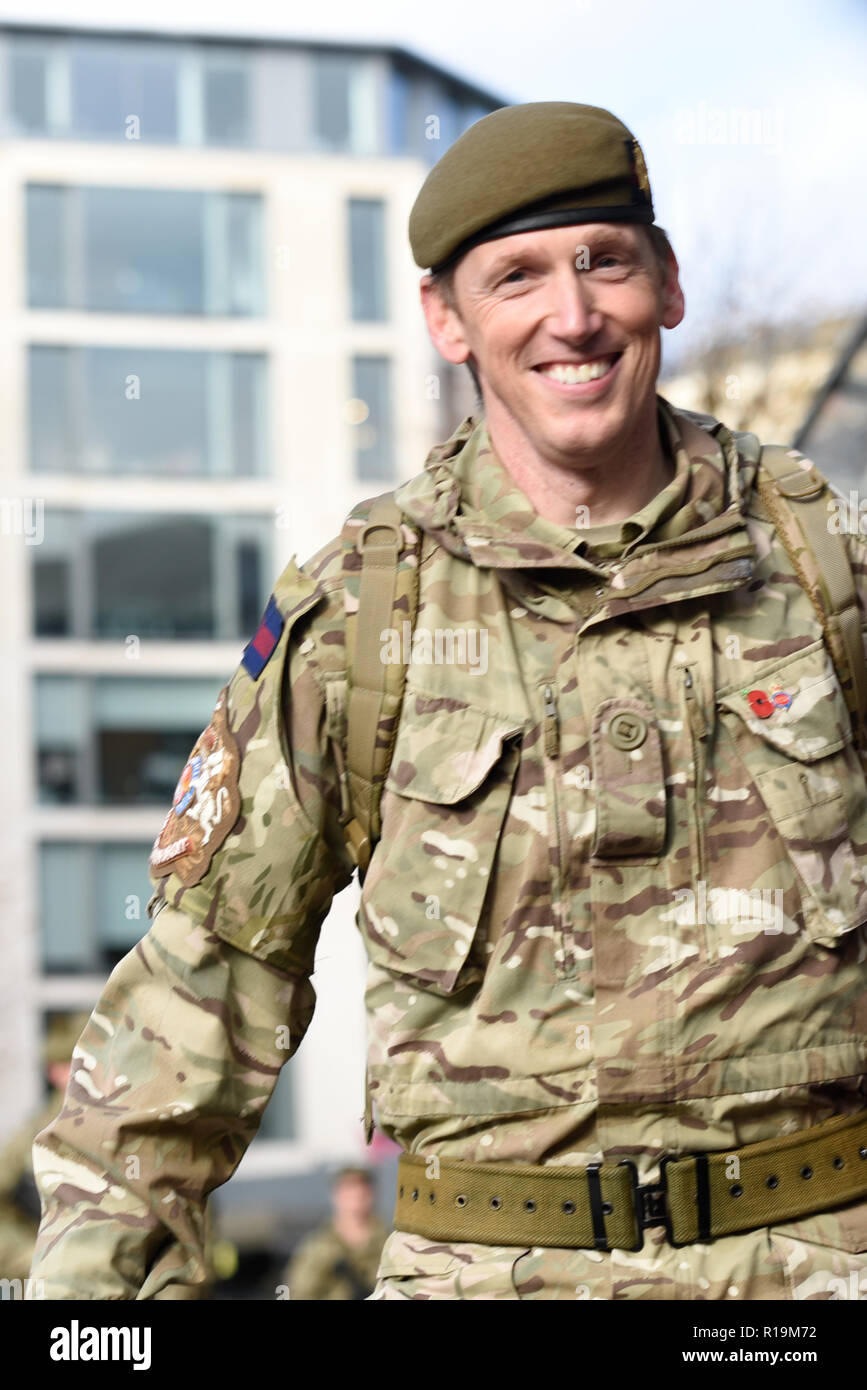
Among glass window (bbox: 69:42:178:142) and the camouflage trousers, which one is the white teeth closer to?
the camouflage trousers

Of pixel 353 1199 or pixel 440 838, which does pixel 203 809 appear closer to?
pixel 440 838

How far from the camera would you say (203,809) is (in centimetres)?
293

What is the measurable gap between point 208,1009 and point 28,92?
2461 centimetres

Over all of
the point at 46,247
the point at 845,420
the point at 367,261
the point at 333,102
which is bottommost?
the point at 845,420

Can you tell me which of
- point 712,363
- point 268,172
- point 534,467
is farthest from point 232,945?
point 268,172

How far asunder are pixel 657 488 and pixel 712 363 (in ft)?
40.2

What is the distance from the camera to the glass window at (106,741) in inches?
900

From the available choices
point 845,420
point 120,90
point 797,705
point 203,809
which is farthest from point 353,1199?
point 120,90

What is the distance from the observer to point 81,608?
23500 millimetres

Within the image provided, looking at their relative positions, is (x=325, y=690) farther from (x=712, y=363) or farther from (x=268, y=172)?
(x=268, y=172)

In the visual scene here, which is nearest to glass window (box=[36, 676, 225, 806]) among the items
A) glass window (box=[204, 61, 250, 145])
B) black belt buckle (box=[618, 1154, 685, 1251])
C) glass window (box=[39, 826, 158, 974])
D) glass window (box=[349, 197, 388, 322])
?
glass window (box=[39, 826, 158, 974])

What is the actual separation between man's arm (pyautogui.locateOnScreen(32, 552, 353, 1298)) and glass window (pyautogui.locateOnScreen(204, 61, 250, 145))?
23880mm

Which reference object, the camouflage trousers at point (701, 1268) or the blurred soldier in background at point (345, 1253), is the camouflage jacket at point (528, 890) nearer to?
the camouflage trousers at point (701, 1268)

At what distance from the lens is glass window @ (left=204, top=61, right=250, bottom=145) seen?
2566cm
